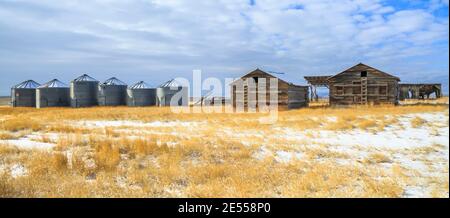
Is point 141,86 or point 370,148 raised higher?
point 141,86

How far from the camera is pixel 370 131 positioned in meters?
13.3

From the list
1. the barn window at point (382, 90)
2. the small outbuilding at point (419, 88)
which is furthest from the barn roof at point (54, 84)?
the small outbuilding at point (419, 88)

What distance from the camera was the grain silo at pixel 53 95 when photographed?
40.7 metres

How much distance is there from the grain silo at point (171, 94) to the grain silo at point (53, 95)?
1211 cm

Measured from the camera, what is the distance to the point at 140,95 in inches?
1713

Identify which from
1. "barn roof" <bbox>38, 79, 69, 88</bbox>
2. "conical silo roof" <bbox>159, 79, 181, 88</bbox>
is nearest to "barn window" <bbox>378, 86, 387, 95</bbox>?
"conical silo roof" <bbox>159, 79, 181, 88</bbox>

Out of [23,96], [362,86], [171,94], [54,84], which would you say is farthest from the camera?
[171,94]

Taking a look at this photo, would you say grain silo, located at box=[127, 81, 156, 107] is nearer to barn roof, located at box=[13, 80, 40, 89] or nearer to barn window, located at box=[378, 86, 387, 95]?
barn roof, located at box=[13, 80, 40, 89]

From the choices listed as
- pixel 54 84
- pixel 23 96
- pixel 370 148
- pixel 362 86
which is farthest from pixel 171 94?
pixel 370 148

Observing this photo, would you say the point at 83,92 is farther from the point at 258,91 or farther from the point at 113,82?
the point at 258,91

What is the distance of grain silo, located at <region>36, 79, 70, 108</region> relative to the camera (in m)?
40.7

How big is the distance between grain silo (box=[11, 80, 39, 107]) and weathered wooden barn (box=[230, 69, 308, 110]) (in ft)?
94.7

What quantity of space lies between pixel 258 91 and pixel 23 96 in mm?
32151
